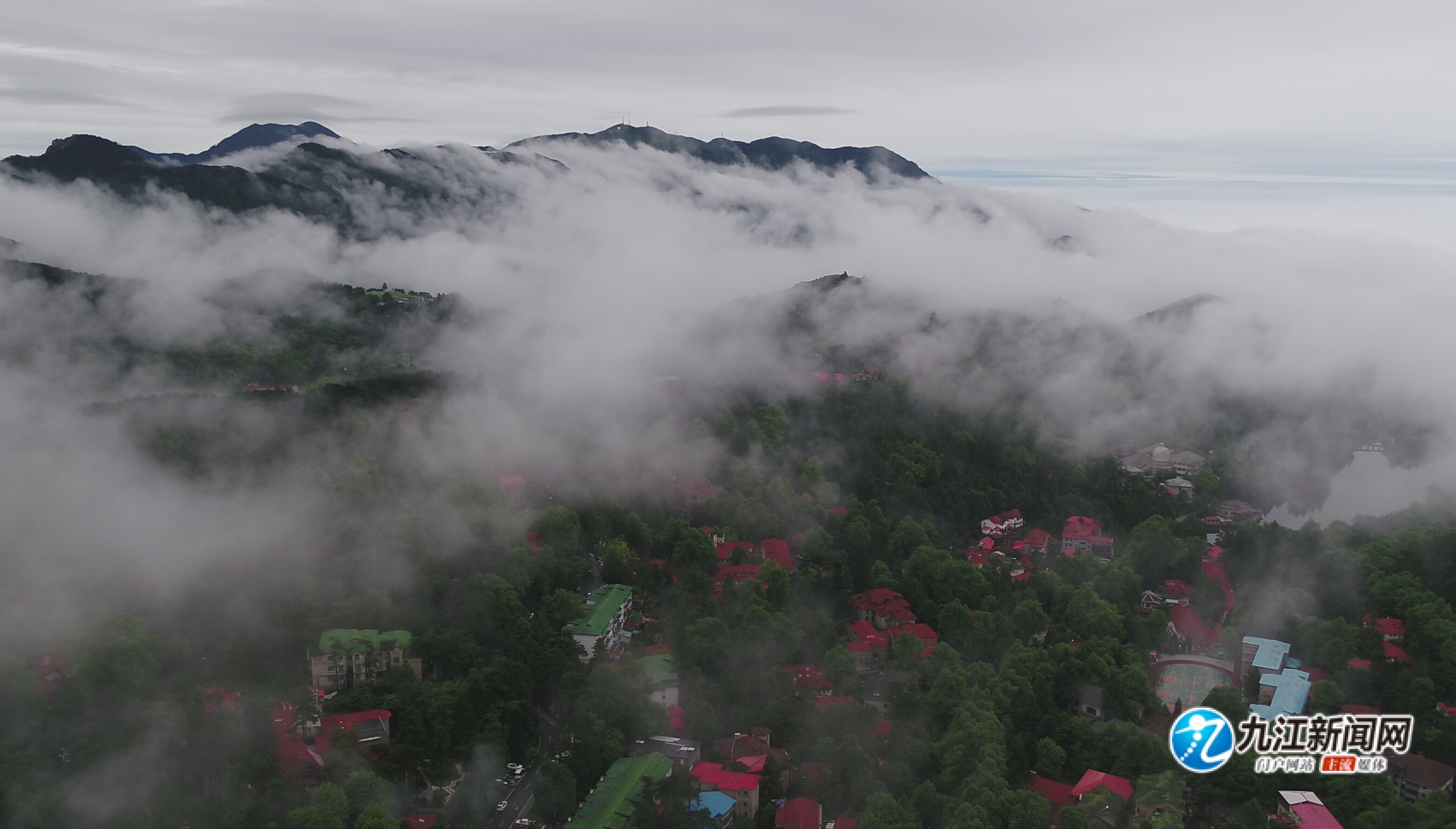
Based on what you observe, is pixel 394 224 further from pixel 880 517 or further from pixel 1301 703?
pixel 1301 703

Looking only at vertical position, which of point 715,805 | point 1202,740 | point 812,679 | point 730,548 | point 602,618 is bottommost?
point 715,805

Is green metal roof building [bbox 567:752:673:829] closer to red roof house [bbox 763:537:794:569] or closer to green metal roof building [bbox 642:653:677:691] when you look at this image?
green metal roof building [bbox 642:653:677:691]

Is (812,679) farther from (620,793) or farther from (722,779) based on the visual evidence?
(620,793)

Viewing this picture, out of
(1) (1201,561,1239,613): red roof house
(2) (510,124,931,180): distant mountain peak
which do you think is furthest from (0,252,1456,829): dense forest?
(2) (510,124,931,180): distant mountain peak

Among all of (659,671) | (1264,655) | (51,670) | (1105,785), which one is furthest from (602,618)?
(1264,655)

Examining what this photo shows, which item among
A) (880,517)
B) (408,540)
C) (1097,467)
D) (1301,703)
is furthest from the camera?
(1097,467)

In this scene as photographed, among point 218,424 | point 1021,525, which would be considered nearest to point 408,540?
point 218,424
